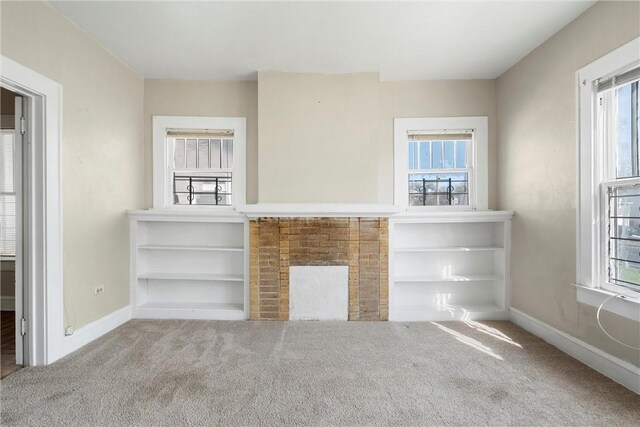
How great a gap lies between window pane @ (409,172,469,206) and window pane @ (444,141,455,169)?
12 centimetres

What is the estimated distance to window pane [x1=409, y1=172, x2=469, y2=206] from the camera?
3689 mm

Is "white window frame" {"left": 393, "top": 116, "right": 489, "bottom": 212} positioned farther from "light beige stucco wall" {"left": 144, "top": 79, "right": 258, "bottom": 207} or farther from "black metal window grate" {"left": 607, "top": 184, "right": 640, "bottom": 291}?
"light beige stucco wall" {"left": 144, "top": 79, "right": 258, "bottom": 207}

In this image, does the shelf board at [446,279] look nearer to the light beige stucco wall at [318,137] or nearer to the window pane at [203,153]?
the light beige stucco wall at [318,137]

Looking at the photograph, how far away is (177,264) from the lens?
3.66 metres

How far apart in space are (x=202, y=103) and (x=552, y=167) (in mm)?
3671

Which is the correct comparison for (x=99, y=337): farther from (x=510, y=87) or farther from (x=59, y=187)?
(x=510, y=87)

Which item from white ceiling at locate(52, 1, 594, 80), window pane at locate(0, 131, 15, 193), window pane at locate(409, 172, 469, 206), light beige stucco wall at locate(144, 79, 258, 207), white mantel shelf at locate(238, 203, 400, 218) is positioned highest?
white ceiling at locate(52, 1, 594, 80)

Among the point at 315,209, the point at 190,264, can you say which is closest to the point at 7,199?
the point at 190,264

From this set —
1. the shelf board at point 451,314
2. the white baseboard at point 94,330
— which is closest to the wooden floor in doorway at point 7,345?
the white baseboard at point 94,330

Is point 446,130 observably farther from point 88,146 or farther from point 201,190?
point 88,146

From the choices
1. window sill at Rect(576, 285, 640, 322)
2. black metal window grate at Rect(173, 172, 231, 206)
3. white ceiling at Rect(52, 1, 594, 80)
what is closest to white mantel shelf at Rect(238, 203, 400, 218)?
black metal window grate at Rect(173, 172, 231, 206)

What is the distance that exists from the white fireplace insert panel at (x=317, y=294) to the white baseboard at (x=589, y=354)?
183cm

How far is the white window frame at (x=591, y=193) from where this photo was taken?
2.27 metres

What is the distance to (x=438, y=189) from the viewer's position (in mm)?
3703
